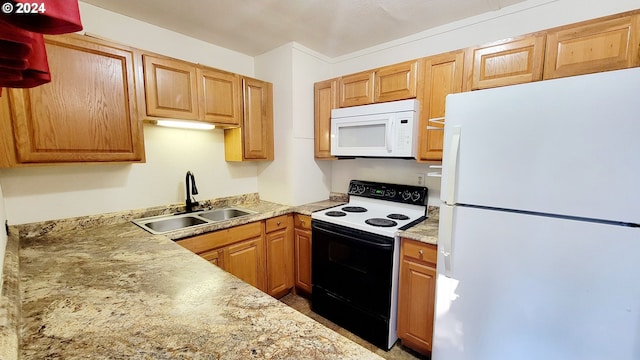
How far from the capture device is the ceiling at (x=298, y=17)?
1751 millimetres

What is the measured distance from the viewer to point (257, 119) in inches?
95.5

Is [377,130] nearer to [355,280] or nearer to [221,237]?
[355,280]

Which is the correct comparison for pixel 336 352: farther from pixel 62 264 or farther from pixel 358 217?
pixel 358 217

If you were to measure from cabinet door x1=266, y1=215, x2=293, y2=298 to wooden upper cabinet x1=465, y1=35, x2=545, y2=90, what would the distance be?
181 cm

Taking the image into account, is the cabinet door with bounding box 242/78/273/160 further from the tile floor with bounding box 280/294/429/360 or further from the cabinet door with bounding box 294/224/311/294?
the tile floor with bounding box 280/294/429/360

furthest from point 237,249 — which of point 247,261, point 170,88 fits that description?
point 170,88

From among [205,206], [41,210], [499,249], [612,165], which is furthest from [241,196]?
[612,165]

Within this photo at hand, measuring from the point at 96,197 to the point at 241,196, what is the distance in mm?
1152

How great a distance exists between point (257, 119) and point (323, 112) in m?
0.63

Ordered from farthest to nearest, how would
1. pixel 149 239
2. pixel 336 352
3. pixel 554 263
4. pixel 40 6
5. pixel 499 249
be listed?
pixel 149 239 → pixel 499 249 → pixel 554 263 → pixel 336 352 → pixel 40 6

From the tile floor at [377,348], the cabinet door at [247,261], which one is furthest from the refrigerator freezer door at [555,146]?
the cabinet door at [247,261]

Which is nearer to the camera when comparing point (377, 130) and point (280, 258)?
point (377, 130)

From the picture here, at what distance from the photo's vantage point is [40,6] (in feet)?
1.11

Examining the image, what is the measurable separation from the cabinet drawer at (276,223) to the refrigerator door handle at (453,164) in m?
1.44
